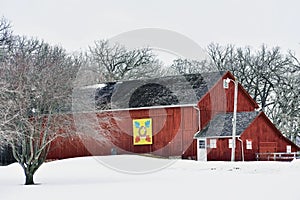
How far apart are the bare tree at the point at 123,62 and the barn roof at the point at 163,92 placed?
18.5 meters

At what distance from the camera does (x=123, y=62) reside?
6009 cm

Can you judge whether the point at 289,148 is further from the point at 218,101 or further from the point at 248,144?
the point at 218,101

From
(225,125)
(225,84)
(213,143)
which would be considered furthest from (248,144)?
(225,84)

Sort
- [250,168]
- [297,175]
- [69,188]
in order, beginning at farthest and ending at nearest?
[250,168], [297,175], [69,188]

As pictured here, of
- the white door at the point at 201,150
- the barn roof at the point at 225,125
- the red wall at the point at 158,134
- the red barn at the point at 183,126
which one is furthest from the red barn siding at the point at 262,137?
the red wall at the point at 158,134

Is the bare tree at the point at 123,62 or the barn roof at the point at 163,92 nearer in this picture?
the barn roof at the point at 163,92

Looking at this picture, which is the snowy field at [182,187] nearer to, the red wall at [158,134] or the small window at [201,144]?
the small window at [201,144]

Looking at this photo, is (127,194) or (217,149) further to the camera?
(217,149)

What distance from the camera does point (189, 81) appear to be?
37969mm

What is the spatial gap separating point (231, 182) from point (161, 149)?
55.5ft

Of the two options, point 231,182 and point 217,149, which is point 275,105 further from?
point 231,182

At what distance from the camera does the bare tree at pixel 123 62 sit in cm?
5919

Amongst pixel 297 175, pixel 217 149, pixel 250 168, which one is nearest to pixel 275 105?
pixel 217 149

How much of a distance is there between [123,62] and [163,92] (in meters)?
23.3
